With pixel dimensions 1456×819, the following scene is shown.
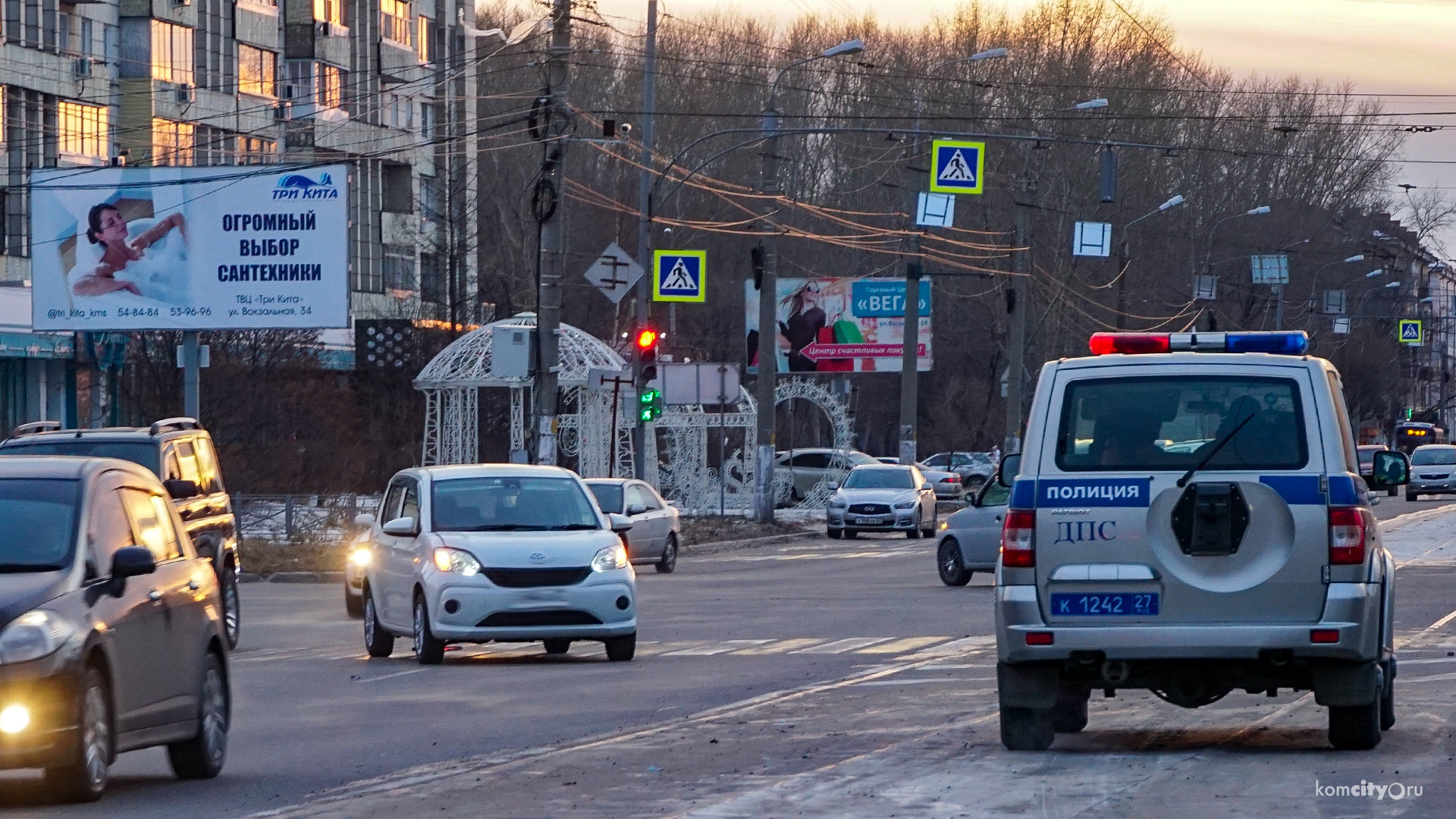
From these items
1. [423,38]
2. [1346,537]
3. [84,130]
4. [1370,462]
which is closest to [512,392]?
[84,130]

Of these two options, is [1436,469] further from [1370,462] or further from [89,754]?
[89,754]

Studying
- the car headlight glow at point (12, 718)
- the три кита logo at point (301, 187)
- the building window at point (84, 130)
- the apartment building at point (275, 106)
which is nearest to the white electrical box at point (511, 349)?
the три кита logo at point (301, 187)

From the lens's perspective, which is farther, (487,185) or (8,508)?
(487,185)

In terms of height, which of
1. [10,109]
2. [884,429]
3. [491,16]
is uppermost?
[491,16]

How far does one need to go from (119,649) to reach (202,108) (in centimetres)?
5388

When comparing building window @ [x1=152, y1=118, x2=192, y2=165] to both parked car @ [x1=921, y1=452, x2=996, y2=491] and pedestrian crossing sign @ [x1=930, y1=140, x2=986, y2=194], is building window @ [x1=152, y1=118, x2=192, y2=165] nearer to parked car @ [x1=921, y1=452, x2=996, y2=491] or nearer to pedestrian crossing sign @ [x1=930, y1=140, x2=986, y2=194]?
parked car @ [x1=921, y1=452, x2=996, y2=491]

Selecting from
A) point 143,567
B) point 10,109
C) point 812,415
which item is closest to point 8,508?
point 143,567

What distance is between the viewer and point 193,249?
36.8 meters

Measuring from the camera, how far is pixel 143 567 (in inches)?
368

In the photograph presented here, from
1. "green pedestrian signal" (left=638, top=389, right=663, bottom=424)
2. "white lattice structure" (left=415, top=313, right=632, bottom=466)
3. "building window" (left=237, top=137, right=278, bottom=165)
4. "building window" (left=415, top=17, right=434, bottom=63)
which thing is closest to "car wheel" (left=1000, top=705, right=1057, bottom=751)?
"green pedestrian signal" (left=638, top=389, right=663, bottom=424)

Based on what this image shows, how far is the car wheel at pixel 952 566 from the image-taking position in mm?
26562

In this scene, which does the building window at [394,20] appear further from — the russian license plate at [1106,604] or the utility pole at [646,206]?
the russian license plate at [1106,604]

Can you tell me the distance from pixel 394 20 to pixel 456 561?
56.6 metres

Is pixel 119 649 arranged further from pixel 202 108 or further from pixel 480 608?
pixel 202 108
